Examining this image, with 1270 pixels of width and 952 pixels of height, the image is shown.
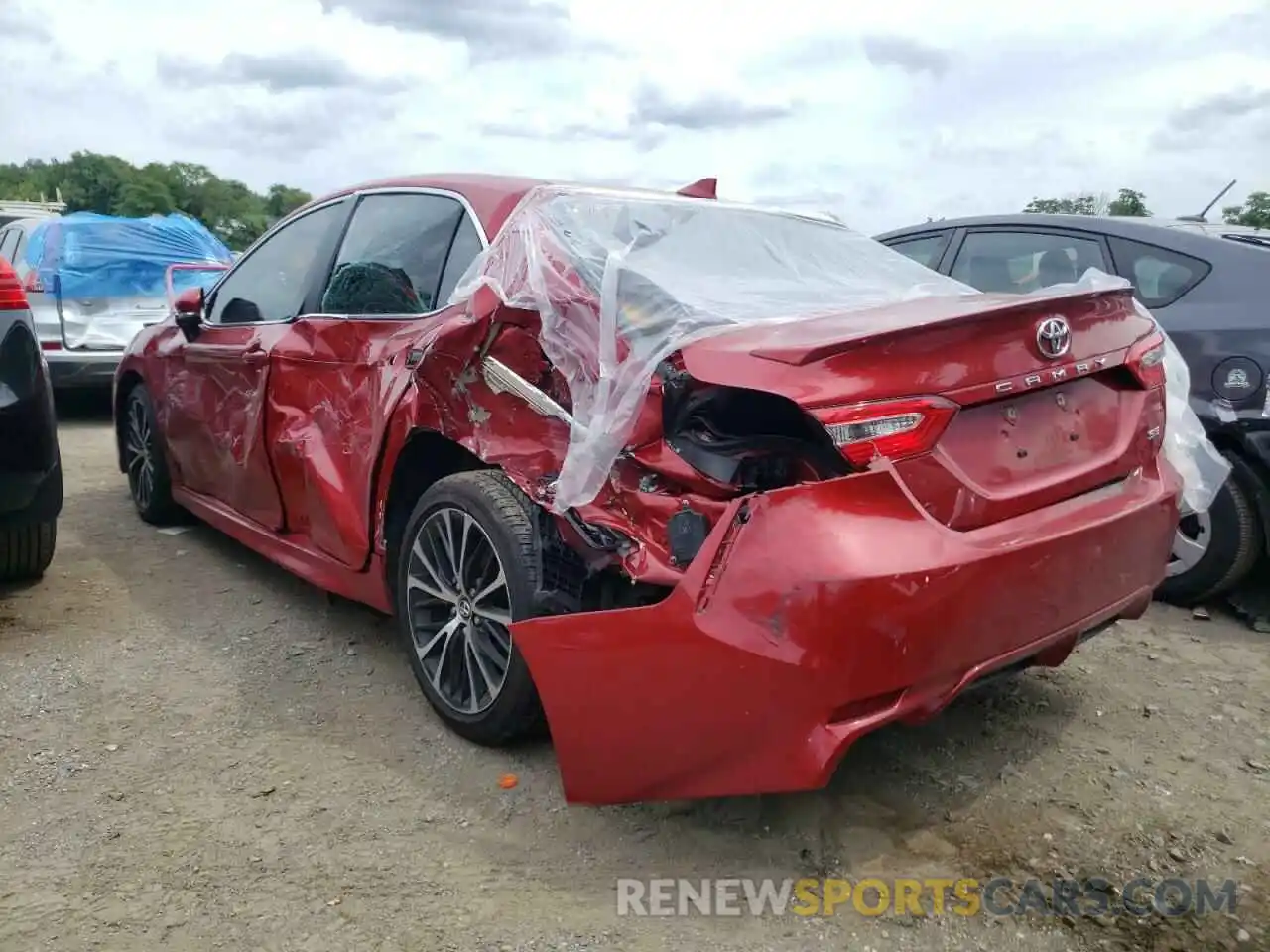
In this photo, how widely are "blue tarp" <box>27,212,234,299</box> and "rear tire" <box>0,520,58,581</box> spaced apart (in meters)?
4.29

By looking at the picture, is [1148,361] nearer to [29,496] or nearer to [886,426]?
[886,426]

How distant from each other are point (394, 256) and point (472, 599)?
128 centimetres

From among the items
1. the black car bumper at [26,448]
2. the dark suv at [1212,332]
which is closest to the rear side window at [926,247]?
the dark suv at [1212,332]

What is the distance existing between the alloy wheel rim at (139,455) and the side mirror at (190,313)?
729 mm

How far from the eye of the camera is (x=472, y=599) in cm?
289

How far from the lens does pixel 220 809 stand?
8.73 ft

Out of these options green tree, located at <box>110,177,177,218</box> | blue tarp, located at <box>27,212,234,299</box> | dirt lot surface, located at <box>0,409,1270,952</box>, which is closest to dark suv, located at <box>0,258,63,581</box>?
dirt lot surface, located at <box>0,409,1270,952</box>

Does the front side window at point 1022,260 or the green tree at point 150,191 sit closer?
the front side window at point 1022,260

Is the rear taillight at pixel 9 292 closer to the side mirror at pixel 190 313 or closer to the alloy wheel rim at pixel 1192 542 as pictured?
the side mirror at pixel 190 313

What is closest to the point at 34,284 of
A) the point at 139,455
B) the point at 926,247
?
the point at 139,455

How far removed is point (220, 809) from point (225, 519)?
6.37ft

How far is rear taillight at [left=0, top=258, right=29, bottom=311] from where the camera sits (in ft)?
12.1

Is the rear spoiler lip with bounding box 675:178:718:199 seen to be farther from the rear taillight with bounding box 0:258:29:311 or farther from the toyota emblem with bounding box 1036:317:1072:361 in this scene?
the rear taillight with bounding box 0:258:29:311

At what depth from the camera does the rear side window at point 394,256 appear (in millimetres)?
3293
